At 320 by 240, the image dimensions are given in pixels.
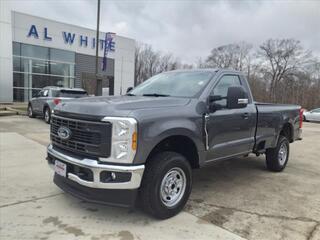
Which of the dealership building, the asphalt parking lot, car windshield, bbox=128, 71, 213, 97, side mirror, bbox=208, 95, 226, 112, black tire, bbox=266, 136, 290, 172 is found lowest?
the asphalt parking lot

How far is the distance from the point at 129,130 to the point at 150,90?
1874 millimetres

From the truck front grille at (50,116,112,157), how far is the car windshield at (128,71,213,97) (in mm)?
1452

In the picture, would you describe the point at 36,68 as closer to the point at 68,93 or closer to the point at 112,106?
the point at 68,93

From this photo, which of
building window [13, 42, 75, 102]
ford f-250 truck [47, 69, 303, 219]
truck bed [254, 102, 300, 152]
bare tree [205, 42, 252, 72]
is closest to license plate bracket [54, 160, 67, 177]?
ford f-250 truck [47, 69, 303, 219]

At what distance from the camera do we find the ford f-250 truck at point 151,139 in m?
3.38

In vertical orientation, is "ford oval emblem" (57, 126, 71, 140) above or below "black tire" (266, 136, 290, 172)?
above

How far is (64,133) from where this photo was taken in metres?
3.85

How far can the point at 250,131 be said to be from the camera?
17.3ft

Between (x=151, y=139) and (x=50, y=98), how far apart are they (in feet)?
36.9

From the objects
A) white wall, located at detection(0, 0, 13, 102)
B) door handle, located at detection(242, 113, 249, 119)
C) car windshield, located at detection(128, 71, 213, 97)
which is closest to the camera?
car windshield, located at detection(128, 71, 213, 97)

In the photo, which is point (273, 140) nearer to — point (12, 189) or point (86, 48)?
point (12, 189)

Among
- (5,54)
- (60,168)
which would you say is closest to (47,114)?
(60,168)

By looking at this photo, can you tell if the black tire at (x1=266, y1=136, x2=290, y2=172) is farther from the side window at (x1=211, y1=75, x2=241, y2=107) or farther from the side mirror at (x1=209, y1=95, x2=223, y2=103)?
the side mirror at (x1=209, y1=95, x2=223, y2=103)

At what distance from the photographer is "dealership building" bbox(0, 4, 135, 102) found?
22.6m
